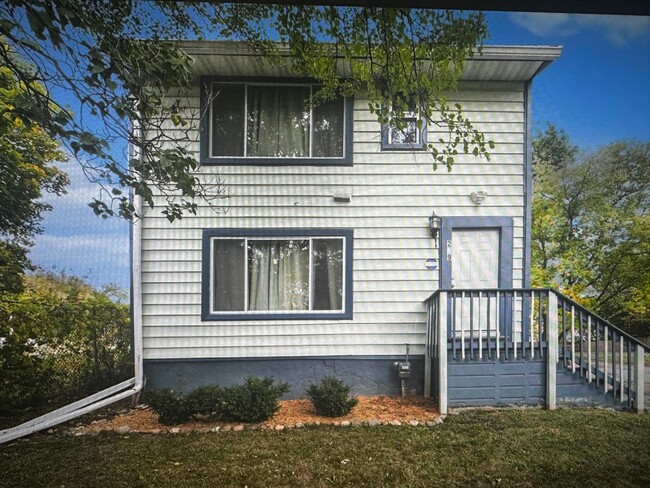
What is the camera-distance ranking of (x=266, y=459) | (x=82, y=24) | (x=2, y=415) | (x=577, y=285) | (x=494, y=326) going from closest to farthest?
(x=82, y=24) < (x=2, y=415) < (x=266, y=459) < (x=577, y=285) < (x=494, y=326)

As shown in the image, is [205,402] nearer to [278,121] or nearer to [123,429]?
[123,429]

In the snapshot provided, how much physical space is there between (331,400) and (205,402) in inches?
31.1

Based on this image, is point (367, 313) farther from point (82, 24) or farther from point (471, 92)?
point (82, 24)

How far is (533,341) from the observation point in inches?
102

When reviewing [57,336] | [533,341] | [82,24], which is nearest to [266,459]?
[57,336]

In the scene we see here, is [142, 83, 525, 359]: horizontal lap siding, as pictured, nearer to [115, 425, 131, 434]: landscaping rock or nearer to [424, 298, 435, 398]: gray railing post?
[424, 298, 435, 398]: gray railing post

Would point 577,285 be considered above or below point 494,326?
above

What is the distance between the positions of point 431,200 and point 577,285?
1.11m

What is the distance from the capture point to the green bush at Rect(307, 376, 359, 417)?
2.15 m

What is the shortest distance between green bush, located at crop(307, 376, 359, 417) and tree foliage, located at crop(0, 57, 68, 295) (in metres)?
1.69

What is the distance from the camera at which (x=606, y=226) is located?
5.51 ft

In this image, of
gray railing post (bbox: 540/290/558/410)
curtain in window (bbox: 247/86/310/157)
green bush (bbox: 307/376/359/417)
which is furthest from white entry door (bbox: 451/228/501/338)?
curtain in window (bbox: 247/86/310/157)

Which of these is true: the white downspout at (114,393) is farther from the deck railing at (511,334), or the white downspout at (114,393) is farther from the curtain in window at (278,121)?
the deck railing at (511,334)

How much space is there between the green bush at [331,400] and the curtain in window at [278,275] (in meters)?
0.75
